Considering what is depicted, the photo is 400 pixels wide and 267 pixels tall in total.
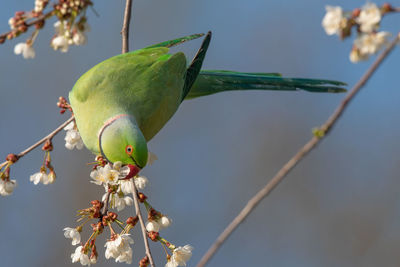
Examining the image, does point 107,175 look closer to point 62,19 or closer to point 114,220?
point 114,220

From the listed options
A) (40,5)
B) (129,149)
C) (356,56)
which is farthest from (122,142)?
(356,56)

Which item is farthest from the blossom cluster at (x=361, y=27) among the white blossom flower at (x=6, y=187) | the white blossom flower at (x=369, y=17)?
the white blossom flower at (x=6, y=187)

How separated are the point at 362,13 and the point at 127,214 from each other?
3.66 meters

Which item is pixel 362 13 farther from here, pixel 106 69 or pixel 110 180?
pixel 106 69

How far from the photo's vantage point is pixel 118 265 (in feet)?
16.2

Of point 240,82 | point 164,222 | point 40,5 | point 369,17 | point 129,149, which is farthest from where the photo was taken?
point 240,82

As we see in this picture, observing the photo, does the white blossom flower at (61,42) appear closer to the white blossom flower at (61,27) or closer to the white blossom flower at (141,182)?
the white blossom flower at (61,27)

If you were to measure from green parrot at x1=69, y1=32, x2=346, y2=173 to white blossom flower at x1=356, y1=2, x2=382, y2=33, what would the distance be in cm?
111

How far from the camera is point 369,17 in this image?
5.52ft

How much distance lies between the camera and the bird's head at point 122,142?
255cm

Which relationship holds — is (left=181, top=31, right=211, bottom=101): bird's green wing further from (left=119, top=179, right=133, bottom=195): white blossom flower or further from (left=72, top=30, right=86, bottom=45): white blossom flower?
(left=72, top=30, right=86, bottom=45): white blossom flower

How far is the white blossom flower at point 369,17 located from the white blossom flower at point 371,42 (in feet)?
0.11

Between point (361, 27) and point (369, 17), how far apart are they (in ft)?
0.17

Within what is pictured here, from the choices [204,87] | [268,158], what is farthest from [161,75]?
[268,158]
